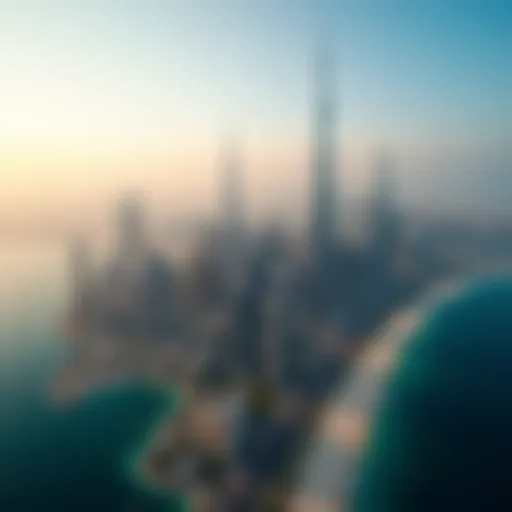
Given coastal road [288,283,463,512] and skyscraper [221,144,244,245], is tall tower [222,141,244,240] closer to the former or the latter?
skyscraper [221,144,244,245]

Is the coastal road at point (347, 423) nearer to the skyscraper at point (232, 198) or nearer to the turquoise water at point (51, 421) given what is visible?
the turquoise water at point (51, 421)

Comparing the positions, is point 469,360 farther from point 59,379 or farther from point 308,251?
point 59,379

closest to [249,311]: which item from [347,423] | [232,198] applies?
[232,198]

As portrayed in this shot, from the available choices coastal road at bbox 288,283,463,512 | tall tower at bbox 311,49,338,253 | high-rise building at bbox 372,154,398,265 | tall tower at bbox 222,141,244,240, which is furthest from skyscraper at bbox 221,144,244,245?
coastal road at bbox 288,283,463,512

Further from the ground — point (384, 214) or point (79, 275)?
point (384, 214)

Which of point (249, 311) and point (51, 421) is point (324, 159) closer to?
point (249, 311)

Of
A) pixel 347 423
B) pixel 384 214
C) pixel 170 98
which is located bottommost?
pixel 347 423

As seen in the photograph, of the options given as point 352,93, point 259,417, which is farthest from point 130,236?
point 352,93
